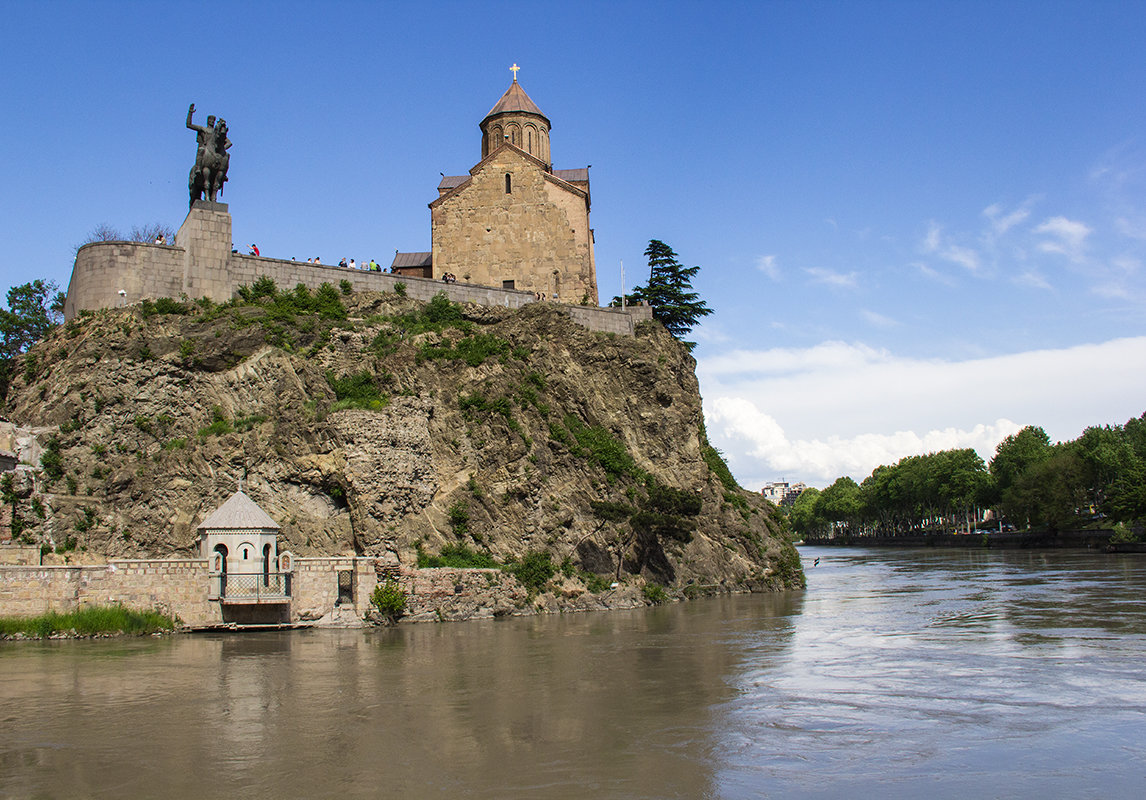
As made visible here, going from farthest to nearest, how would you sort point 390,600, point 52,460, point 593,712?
point 52,460, point 390,600, point 593,712

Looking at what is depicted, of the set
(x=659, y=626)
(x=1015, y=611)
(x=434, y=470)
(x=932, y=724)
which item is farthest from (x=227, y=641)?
(x=1015, y=611)

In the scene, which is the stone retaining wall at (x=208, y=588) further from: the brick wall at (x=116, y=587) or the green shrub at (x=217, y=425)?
the green shrub at (x=217, y=425)

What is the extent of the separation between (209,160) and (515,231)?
14444mm

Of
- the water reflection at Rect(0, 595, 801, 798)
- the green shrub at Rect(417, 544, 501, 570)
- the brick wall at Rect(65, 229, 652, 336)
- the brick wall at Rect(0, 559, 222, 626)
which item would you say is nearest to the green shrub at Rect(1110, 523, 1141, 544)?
the water reflection at Rect(0, 595, 801, 798)

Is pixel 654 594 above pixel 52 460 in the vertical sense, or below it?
below

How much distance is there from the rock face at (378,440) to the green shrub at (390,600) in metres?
1.46

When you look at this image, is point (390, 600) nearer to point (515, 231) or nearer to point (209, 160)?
point (209, 160)

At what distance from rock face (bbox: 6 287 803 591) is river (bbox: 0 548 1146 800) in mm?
5078

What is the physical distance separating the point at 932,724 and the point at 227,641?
55.6 feet

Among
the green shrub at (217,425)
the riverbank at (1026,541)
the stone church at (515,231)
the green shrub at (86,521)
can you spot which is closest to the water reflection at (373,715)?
the green shrub at (86,521)

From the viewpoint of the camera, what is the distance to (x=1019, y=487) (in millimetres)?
74000

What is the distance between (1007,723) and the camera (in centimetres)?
1273

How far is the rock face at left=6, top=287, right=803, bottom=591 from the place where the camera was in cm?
2691

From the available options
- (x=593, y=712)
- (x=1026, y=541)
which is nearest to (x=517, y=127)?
(x=593, y=712)
